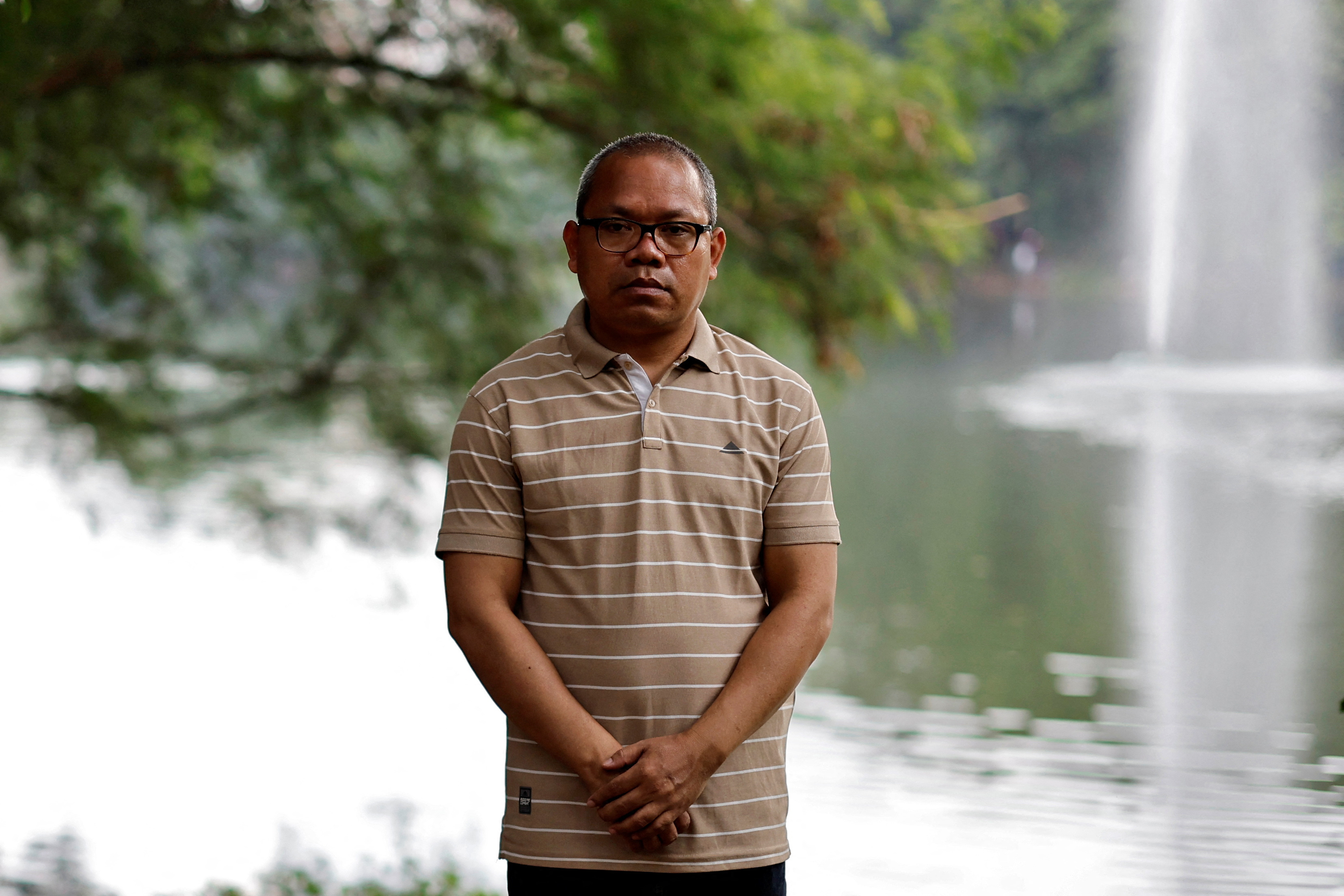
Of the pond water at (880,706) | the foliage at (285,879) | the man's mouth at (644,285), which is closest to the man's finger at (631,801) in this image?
the man's mouth at (644,285)

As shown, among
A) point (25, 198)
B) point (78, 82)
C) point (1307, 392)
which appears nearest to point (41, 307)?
point (25, 198)

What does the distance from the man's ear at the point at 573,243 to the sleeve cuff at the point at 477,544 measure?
30cm

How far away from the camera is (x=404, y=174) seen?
205 inches

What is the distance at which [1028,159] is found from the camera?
32.9 m

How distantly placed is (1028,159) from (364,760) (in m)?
29.9

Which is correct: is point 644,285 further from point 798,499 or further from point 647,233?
point 798,499

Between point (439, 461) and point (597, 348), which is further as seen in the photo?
point (439, 461)

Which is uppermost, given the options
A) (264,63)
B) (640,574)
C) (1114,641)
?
(264,63)

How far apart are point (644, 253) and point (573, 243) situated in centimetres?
12

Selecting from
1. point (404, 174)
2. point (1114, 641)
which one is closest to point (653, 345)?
point (404, 174)

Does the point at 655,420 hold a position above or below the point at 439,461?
below

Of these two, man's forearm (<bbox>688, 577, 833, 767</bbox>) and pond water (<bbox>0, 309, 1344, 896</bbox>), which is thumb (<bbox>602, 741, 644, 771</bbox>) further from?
pond water (<bbox>0, 309, 1344, 896</bbox>)

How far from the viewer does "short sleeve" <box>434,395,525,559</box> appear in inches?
60.9

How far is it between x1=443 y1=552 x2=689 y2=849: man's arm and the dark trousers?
4cm
